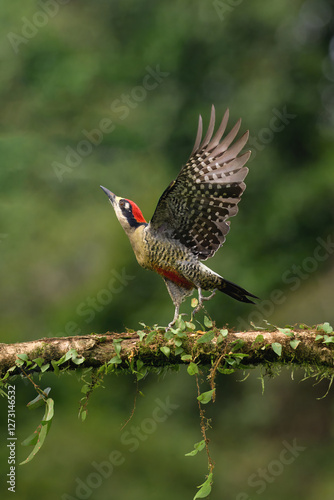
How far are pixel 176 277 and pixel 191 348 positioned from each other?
0.87 m

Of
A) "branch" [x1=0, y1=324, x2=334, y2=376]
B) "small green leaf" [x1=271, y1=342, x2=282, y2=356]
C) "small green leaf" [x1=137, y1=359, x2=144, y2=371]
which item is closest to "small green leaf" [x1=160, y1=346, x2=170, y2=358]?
"branch" [x1=0, y1=324, x2=334, y2=376]

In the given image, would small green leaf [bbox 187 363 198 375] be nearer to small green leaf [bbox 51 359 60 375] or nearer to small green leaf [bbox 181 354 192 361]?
small green leaf [bbox 181 354 192 361]

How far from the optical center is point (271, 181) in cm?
839

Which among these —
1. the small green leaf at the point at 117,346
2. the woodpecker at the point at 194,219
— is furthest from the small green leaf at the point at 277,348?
the small green leaf at the point at 117,346

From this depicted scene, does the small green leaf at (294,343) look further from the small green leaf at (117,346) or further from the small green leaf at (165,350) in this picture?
the small green leaf at (117,346)

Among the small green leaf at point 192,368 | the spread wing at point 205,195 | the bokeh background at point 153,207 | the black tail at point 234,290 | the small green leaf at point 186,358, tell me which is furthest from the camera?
the bokeh background at point 153,207

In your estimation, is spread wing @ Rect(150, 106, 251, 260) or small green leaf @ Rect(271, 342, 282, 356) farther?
spread wing @ Rect(150, 106, 251, 260)

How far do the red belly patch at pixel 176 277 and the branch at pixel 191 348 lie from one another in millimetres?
737

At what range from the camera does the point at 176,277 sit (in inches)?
175

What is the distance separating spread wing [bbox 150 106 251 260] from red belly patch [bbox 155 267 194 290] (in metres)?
0.19

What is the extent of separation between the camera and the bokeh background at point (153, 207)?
7453mm

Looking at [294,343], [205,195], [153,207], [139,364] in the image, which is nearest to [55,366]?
[139,364]

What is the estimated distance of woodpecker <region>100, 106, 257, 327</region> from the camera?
410cm

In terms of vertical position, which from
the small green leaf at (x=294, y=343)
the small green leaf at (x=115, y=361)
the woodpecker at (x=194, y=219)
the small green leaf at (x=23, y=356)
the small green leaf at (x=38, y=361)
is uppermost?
the woodpecker at (x=194, y=219)
